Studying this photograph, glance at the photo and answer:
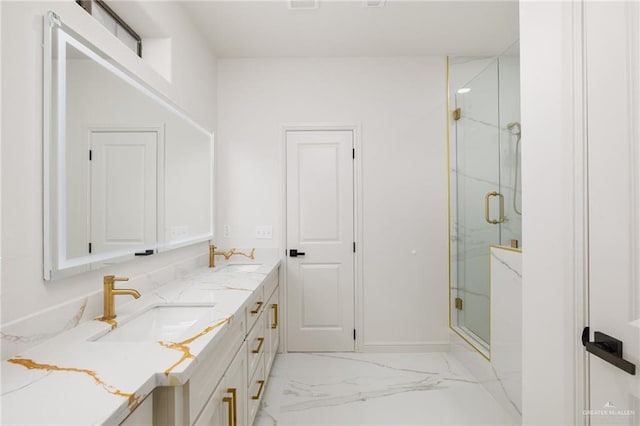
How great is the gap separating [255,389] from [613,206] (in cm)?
184

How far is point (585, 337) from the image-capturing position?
36.4 inches

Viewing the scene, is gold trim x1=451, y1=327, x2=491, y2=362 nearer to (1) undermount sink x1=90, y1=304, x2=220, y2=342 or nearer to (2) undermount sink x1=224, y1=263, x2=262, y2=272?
(2) undermount sink x1=224, y1=263, x2=262, y2=272

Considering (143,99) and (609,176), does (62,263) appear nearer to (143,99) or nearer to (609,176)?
(143,99)

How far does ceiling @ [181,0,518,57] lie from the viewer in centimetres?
232

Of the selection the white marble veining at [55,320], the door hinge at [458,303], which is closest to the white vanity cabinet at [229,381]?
the white marble veining at [55,320]

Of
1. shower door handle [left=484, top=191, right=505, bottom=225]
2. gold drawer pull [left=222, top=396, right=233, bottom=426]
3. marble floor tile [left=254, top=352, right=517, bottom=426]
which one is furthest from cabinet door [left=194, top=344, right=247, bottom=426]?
shower door handle [left=484, top=191, right=505, bottom=225]

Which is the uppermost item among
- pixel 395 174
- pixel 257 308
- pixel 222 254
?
pixel 395 174

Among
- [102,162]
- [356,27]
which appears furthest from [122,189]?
[356,27]

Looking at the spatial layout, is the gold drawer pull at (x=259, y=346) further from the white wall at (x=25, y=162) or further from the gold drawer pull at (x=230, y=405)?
the white wall at (x=25, y=162)

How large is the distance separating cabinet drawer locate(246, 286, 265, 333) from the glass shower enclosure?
5.31 ft

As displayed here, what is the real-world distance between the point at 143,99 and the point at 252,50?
145 centimetres

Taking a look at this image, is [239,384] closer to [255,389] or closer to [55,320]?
[255,389]

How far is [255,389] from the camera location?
1.91 meters

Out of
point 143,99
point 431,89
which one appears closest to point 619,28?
point 143,99
